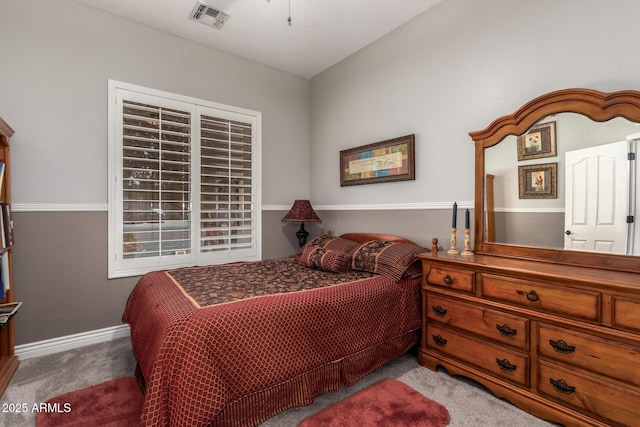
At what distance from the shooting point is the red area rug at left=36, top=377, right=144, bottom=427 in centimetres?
171

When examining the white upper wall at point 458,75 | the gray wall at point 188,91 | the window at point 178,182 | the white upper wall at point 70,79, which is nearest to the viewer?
the white upper wall at point 458,75

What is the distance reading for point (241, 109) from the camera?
369 centimetres

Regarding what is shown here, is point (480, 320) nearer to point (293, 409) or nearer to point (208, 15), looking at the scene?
point (293, 409)

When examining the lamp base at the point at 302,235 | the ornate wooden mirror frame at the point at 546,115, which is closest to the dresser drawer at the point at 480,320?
the ornate wooden mirror frame at the point at 546,115

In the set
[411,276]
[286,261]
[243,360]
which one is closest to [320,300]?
[243,360]

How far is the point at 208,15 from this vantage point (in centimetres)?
277

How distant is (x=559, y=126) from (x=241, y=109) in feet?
10.2

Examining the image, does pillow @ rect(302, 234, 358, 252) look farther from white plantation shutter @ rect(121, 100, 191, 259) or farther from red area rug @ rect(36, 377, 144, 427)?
red area rug @ rect(36, 377, 144, 427)

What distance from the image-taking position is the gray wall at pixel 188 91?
7.09 ft

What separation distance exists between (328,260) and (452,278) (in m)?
1.01

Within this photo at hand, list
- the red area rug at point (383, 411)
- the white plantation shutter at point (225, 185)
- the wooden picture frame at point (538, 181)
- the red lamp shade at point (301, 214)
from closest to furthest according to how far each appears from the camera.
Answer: the red area rug at point (383, 411), the wooden picture frame at point (538, 181), the white plantation shutter at point (225, 185), the red lamp shade at point (301, 214)

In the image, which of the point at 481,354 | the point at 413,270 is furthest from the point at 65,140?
the point at 481,354

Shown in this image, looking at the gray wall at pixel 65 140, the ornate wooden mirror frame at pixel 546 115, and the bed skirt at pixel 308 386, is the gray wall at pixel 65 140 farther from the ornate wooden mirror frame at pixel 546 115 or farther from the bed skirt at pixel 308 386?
the ornate wooden mirror frame at pixel 546 115

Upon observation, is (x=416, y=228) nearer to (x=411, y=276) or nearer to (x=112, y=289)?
(x=411, y=276)
